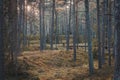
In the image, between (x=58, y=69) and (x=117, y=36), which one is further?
(x=58, y=69)

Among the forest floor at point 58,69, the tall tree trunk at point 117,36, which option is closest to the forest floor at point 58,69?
the forest floor at point 58,69

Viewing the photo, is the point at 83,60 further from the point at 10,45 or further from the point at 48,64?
the point at 10,45

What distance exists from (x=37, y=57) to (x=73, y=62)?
12.5 ft

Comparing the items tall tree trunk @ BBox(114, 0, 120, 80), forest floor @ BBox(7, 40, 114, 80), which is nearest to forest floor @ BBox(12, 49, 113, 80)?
forest floor @ BBox(7, 40, 114, 80)

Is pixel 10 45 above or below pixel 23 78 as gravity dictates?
above

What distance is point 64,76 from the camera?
→ 2197cm

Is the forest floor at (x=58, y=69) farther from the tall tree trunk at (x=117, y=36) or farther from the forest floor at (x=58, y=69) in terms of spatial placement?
the tall tree trunk at (x=117, y=36)

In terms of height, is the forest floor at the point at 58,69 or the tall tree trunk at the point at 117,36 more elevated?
the tall tree trunk at the point at 117,36

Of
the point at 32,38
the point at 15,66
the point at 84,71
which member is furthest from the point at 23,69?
the point at 32,38

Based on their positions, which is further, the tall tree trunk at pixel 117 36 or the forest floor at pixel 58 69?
the forest floor at pixel 58 69

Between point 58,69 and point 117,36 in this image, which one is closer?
point 117,36

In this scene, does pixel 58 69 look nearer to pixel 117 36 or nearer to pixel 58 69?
pixel 58 69

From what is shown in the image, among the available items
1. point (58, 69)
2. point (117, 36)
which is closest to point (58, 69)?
point (58, 69)

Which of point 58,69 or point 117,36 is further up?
point 117,36
